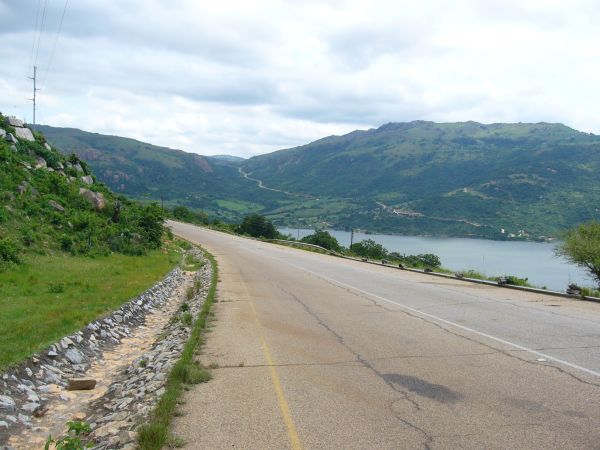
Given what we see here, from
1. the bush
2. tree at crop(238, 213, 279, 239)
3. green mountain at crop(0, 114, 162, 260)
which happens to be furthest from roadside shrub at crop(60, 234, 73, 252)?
tree at crop(238, 213, 279, 239)

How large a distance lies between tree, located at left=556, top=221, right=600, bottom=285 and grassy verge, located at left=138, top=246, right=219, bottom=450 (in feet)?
99.8

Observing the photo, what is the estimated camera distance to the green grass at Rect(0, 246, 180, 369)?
35.2 ft

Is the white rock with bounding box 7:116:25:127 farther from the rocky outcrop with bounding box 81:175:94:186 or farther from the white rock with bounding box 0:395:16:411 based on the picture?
the white rock with bounding box 0:395:16:411

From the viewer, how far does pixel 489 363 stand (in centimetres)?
839

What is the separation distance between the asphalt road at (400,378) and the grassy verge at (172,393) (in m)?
0.20

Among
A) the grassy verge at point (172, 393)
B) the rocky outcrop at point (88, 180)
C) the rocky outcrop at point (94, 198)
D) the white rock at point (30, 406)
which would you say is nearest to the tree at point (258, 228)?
the rocky outcrop at point (88, 180)

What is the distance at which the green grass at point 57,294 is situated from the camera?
10.7m

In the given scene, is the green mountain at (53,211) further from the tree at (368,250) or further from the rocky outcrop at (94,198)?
the tree at (368,250)

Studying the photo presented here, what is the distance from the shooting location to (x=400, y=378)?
770cm

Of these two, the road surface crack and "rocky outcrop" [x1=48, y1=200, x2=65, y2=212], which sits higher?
"rocky outcrop" [x1=48, y1=200, x2=65, y2=212]

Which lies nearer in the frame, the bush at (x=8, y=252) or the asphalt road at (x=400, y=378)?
the asphalt road at (x=400, y=378)

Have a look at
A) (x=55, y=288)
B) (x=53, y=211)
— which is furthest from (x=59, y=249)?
(x=55, y=288)

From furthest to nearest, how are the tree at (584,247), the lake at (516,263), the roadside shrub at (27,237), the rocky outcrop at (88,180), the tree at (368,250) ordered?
the tree at (368,250), the lake at (516,263), the rocky outcrop at (88,180), the tree at (584,247), the roadside shrub at (27,237)

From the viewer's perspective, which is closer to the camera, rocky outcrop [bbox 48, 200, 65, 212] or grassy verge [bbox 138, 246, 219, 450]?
grassy verge [bbox 138, 246, 219, 450]
